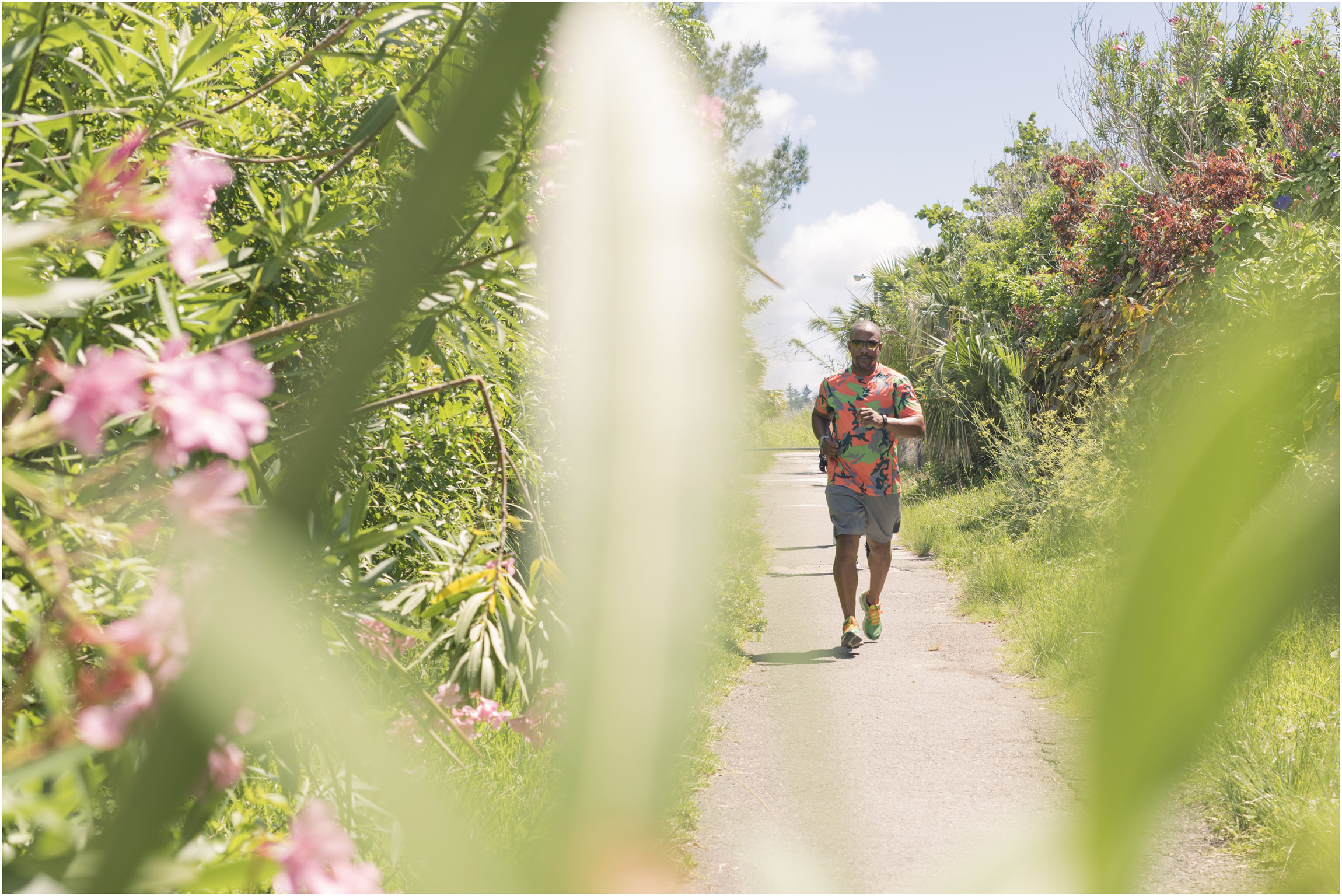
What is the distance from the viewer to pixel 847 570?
3.84 meters

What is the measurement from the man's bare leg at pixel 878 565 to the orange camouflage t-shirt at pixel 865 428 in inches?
9.7

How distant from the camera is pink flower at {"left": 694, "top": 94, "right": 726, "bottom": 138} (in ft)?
0.44

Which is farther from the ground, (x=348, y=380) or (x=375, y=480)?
(x=348, y=380)

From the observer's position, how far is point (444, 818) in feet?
0.41

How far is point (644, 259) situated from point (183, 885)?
1.15 feet

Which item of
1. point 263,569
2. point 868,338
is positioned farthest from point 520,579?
point 868,338

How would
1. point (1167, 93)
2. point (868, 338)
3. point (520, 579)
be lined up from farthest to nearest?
1. point (1167, 93)
2. point (868, 338)
3. point (520, 579)

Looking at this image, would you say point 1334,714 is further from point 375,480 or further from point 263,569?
point 263,569

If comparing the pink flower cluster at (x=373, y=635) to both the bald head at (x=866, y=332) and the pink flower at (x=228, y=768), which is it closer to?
the pink flower at (x=228, y=768)

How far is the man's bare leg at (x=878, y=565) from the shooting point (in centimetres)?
394

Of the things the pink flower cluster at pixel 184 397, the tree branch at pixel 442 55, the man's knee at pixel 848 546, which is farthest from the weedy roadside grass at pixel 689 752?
the man's knee at pixel 848 546

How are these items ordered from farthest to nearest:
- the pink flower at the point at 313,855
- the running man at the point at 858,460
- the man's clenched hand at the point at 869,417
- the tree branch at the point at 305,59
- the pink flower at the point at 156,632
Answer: the running man at the point at 858,460 → the man's clenched hand at the point at 869,417 → the tree branch at the point at 305,59 → the pink flower at the point at 313,855 → the pink flower at the point at 156,632

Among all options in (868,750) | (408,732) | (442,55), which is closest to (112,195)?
(442,55)

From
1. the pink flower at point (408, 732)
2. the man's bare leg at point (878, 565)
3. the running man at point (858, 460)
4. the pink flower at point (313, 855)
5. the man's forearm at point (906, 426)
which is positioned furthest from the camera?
the man's bare leg at point (878, 565)
